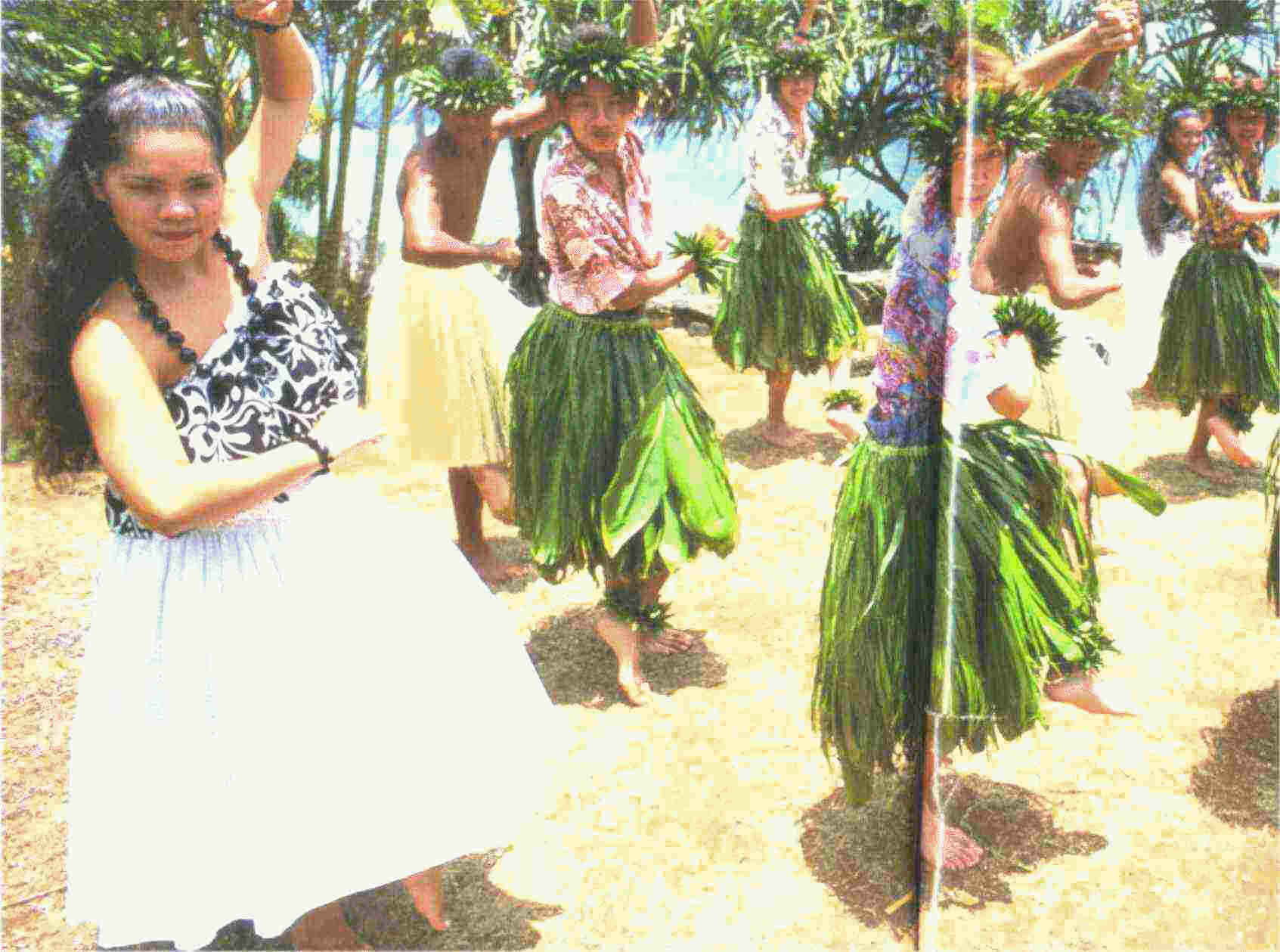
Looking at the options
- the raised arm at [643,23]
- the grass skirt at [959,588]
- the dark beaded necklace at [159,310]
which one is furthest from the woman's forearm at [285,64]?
the grass skirt at [959,588]

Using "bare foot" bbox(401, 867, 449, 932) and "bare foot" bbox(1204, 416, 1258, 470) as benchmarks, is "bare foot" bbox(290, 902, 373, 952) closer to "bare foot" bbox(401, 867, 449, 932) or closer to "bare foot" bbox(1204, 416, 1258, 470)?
"bare foot" bbox(401, 867, 449, 932)

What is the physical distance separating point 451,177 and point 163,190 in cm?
80

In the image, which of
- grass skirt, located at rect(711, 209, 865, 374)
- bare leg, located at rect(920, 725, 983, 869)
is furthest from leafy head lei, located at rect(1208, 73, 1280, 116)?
grass skirt, located at rect(711, 209, 865, 374)

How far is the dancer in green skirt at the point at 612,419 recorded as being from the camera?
8.73ft

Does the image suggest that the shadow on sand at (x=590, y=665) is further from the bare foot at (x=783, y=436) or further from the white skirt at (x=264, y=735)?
the white skirt at (x=264, y=735)

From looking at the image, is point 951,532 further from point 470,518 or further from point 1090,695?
point 470,518

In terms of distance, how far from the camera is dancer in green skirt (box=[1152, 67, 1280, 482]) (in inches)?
76.1

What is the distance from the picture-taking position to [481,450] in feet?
10.0

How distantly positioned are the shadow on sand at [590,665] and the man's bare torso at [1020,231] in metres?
1.32

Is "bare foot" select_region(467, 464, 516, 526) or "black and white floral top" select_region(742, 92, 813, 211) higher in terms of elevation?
"black and white floral top" select_region(742, 92, 813, 211)

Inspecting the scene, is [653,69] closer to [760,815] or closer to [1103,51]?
[1103,51]

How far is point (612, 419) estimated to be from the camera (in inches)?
113

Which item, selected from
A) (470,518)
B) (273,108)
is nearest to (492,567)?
(470,518)

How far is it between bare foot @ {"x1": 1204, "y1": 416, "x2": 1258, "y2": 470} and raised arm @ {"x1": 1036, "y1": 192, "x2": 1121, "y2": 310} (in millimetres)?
418
